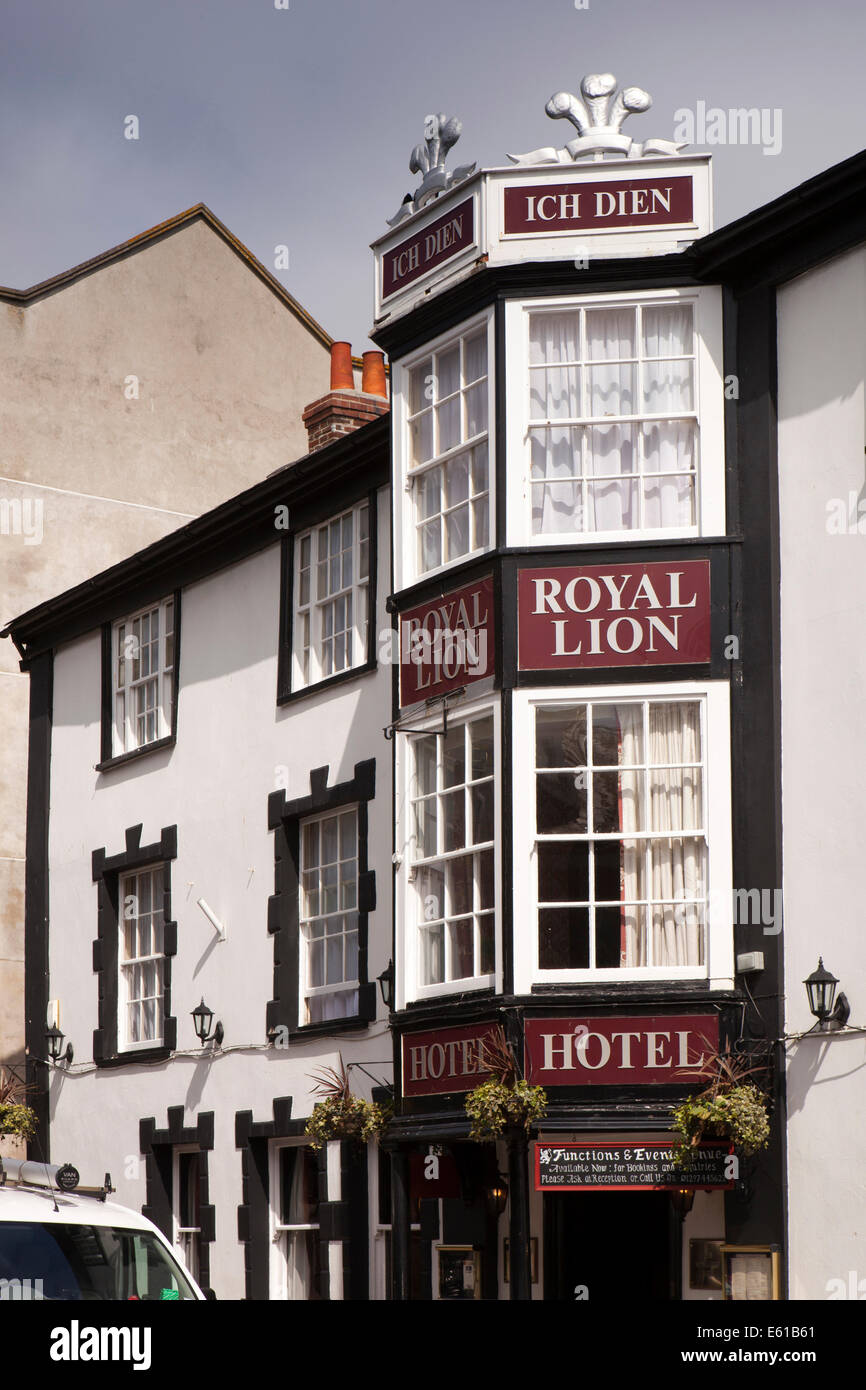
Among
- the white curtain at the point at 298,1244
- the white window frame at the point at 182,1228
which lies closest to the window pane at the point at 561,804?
the white curtain at the point at 298,1244

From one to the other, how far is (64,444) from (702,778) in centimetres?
1562

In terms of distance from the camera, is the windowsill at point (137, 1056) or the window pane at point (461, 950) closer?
the window pane at point (461, 950)

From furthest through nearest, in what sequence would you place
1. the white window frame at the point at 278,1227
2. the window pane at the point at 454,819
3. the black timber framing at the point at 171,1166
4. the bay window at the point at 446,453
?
the black timber framing at the point at 171,1166 < the white window frame at the point at 278,1227 < the bay window at the point at 446,453 < the window pane at the point at 454,819

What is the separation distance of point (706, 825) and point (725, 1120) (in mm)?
2314

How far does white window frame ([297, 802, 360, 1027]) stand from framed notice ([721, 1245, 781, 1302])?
502 centimetres

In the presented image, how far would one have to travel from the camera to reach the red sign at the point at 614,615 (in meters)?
15.3

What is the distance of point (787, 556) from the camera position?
49.5 feet

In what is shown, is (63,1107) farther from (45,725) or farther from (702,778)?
(702,778)

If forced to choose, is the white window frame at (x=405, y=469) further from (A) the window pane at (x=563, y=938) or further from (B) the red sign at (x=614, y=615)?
(A) the window pane at (x=563, y=938)

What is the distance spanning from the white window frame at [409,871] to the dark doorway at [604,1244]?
85.1 inches

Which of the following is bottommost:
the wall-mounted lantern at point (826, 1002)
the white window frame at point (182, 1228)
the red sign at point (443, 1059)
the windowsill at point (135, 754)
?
the white window frame at point (182, 1228)

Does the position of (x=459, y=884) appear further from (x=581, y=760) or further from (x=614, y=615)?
(x=614, y=615)

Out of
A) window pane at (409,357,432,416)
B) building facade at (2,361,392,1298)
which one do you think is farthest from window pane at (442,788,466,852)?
window pane at (409,357,432,416)

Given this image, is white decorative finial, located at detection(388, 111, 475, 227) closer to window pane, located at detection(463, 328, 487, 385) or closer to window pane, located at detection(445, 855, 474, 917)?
window pane, located at detection(463, 328, 487, 385)
